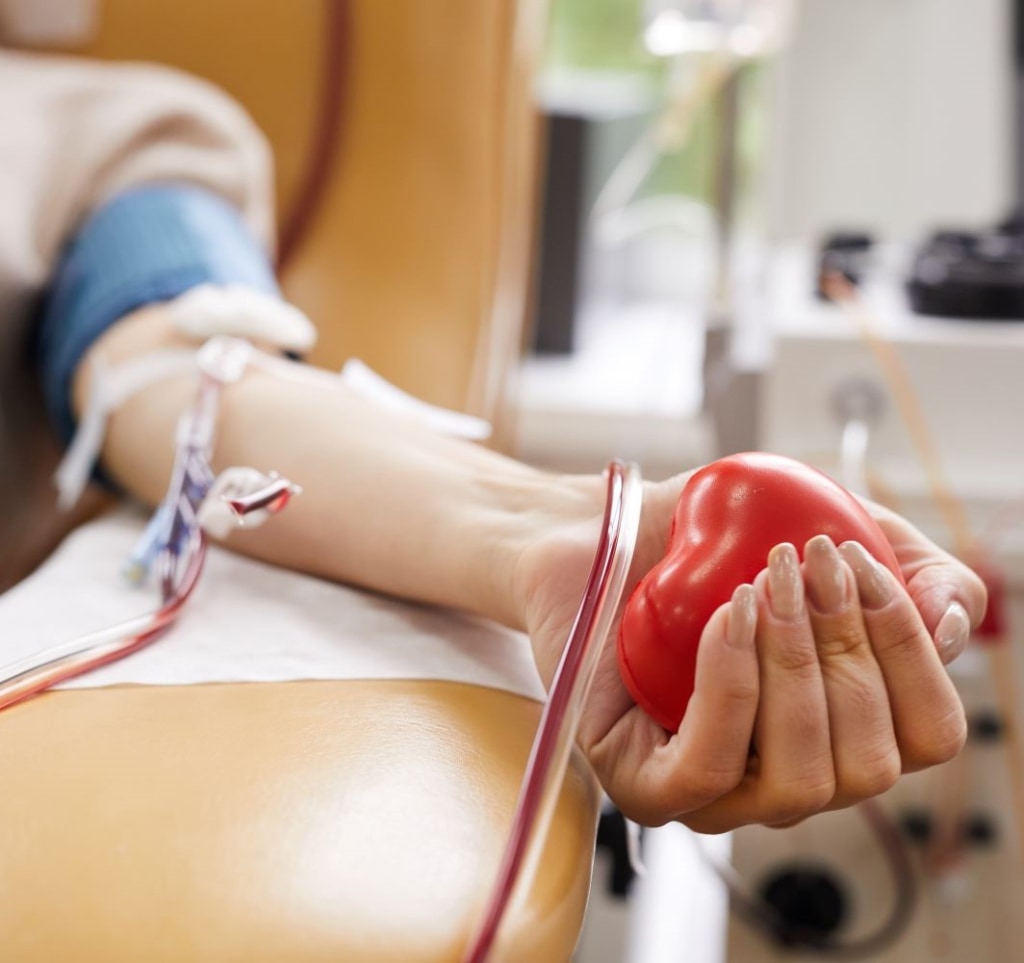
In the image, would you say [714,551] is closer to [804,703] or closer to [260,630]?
[804,703]

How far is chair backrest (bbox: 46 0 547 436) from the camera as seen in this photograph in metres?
0.88

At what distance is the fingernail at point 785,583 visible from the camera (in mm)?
317

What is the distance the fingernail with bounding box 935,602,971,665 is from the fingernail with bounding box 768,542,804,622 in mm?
68

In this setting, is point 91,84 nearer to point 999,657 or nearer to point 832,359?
point 832,359

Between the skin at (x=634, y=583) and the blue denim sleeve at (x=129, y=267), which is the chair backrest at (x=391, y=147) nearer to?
the blue denim sleeve at (x=129, y=267)

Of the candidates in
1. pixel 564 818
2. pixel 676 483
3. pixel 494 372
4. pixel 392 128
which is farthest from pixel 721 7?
pixel 564 818

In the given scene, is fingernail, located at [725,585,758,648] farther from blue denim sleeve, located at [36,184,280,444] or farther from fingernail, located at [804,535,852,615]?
blue denim sleeve, located at [36,184,280,444]

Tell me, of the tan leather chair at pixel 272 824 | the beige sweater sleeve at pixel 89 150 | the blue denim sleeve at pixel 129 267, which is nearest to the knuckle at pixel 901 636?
the tan leather chair at pixel 272 824

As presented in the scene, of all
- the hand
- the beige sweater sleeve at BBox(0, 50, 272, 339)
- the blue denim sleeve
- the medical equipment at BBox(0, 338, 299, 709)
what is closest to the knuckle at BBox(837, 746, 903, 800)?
the hand

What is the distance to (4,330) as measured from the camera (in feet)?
2.36

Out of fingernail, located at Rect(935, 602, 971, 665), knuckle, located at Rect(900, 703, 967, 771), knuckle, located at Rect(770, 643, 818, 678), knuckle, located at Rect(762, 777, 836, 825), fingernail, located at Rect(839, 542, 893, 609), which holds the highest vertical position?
fingernail, located at Rect(839, 542, 893, 609)

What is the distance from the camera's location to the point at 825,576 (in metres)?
0.32

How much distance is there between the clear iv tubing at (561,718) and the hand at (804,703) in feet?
0.12

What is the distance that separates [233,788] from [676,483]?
20cm
